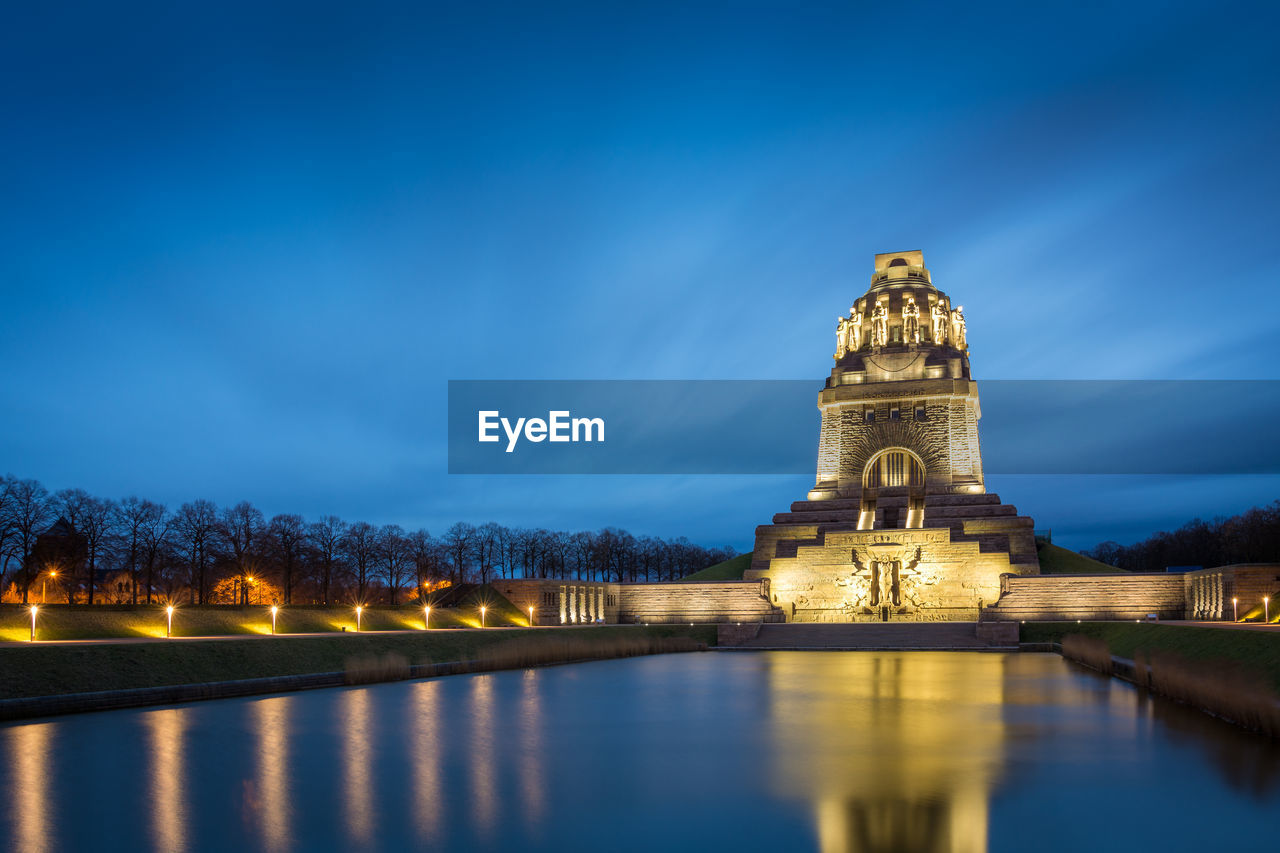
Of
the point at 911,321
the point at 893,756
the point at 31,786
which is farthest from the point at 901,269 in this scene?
the point at 31,786

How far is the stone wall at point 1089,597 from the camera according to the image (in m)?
38.6

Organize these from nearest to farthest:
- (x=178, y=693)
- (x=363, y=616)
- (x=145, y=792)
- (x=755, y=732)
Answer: (x=145, y=792)
(x=755, y=732)
(x=178, y=693)
(x=363, y=616)

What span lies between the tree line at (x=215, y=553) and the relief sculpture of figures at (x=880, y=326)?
27509 millimetres

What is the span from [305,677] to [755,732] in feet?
37.5

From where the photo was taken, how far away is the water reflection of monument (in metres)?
8.29

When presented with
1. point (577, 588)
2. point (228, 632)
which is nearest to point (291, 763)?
point (228, 632)

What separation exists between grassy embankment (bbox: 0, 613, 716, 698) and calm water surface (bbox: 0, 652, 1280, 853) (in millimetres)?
1457

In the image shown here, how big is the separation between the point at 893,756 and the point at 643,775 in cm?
307

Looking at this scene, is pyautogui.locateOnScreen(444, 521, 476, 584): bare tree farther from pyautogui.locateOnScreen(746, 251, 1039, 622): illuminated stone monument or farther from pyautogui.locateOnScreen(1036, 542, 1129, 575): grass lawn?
pyautogui.locateOnScreen(1036, 542, 1129, 575): grass lawn

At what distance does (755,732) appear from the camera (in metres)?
14.2

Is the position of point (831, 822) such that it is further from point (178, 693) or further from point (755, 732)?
point (178, 693)

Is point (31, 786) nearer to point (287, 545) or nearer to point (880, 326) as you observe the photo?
point (287, 545)

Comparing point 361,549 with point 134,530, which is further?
point 361,549

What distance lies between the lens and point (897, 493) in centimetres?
5397
